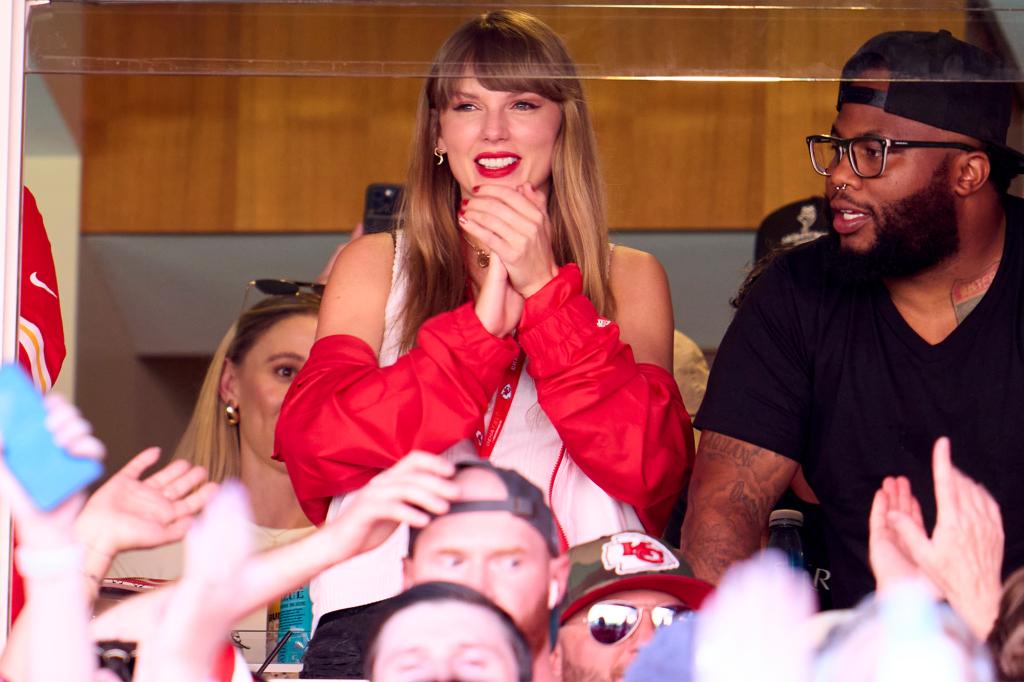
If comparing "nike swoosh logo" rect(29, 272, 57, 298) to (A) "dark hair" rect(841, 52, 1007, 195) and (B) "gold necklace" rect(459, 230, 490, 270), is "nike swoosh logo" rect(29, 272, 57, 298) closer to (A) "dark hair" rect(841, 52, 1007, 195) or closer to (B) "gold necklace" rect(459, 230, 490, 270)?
(B) "gold necklace" rect(459, 230, 490, 270)

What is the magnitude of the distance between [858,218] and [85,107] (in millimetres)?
1593

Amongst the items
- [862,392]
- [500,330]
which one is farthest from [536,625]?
[862,392]

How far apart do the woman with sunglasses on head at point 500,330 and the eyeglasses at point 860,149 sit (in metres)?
0.31

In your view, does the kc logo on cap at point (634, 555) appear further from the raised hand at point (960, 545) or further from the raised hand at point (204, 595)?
the raised hand at point (204, 595)

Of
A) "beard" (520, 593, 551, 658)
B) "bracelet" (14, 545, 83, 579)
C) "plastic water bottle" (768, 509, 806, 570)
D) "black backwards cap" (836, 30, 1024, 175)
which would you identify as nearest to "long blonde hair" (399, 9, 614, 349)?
"black backwards cap" (836, 30, 1024, 175)

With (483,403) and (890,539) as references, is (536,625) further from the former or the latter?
(483,403)

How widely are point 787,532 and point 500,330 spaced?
2.17ft

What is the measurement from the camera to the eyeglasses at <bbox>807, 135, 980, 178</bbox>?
214 centimetres

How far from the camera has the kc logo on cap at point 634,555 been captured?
4.63ft

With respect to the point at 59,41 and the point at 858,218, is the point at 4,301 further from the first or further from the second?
the point at 858,218

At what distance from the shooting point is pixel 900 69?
1735mm

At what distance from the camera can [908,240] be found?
7.19 ft

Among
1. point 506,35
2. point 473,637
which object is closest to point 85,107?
point 506,35

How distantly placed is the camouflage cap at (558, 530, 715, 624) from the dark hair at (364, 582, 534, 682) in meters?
0.11
